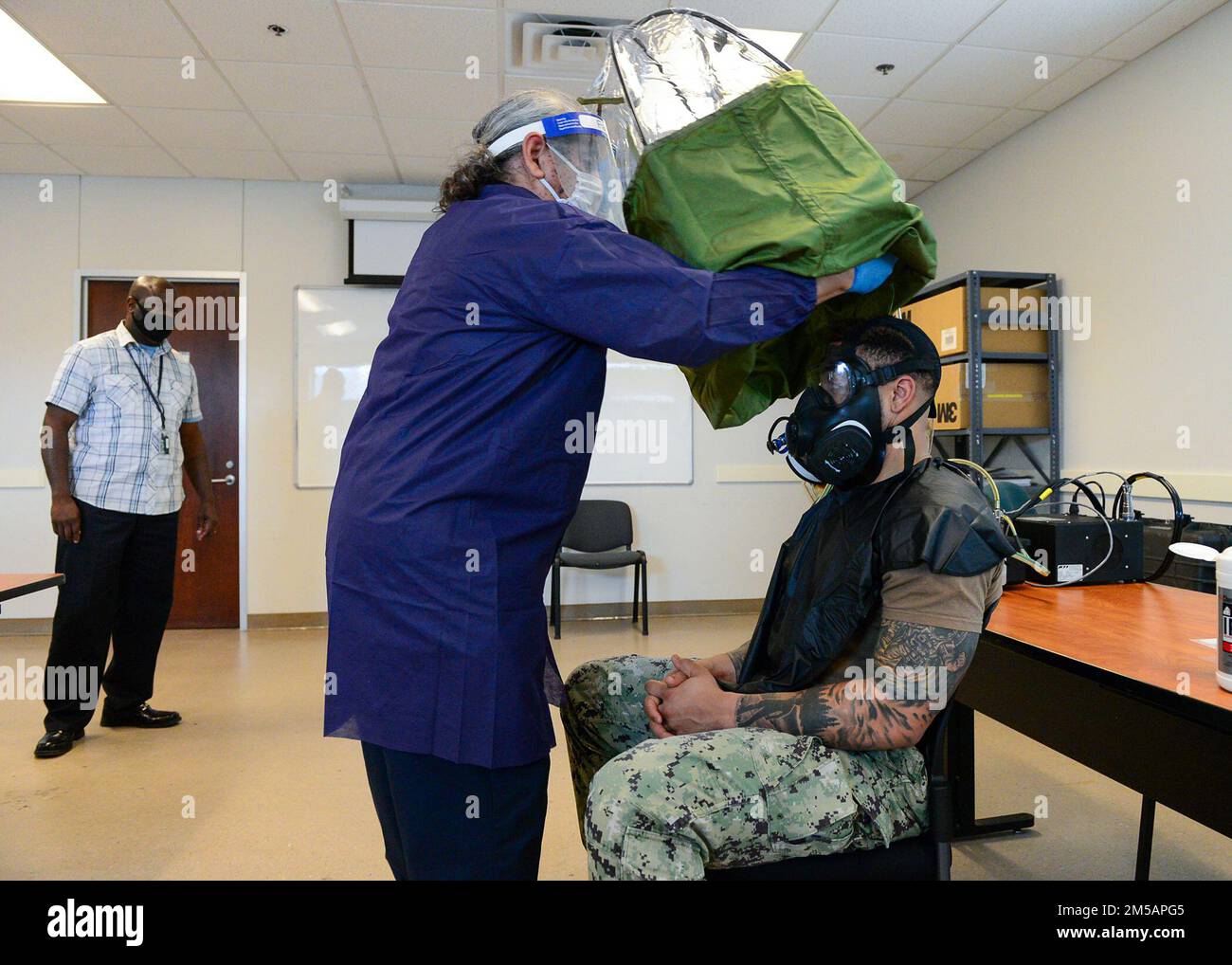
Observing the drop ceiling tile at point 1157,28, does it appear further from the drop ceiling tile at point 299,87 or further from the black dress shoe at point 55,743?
the black dress shoe at point 55,743

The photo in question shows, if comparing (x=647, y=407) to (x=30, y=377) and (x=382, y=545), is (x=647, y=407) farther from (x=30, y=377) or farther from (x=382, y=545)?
(x=382, y=545)

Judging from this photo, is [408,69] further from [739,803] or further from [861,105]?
[739,803]

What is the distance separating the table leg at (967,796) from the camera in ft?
7.89

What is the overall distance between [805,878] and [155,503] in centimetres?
313

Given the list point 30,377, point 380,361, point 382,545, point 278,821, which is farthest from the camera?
point 30,377

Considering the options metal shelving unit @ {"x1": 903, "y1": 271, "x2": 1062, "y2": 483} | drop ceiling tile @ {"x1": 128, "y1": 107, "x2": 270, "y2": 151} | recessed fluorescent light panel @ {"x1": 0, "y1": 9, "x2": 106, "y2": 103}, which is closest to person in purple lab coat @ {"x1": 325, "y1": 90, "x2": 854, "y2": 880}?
metal shelving unit @ {"x1": 903, "y1": 271, "x2": 1062, "y2": 483}

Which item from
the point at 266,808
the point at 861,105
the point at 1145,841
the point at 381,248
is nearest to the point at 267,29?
the point at 381,248

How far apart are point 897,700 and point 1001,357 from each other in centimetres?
361

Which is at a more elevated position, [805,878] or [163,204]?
[163,204]

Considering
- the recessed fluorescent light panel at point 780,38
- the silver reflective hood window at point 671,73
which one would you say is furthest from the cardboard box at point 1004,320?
the silver reflective hood window at point 671,73

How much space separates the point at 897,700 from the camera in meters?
1.16

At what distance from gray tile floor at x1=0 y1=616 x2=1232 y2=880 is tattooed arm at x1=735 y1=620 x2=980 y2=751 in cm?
129

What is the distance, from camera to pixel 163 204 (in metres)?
5.31

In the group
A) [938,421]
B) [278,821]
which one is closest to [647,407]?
[938,421]
